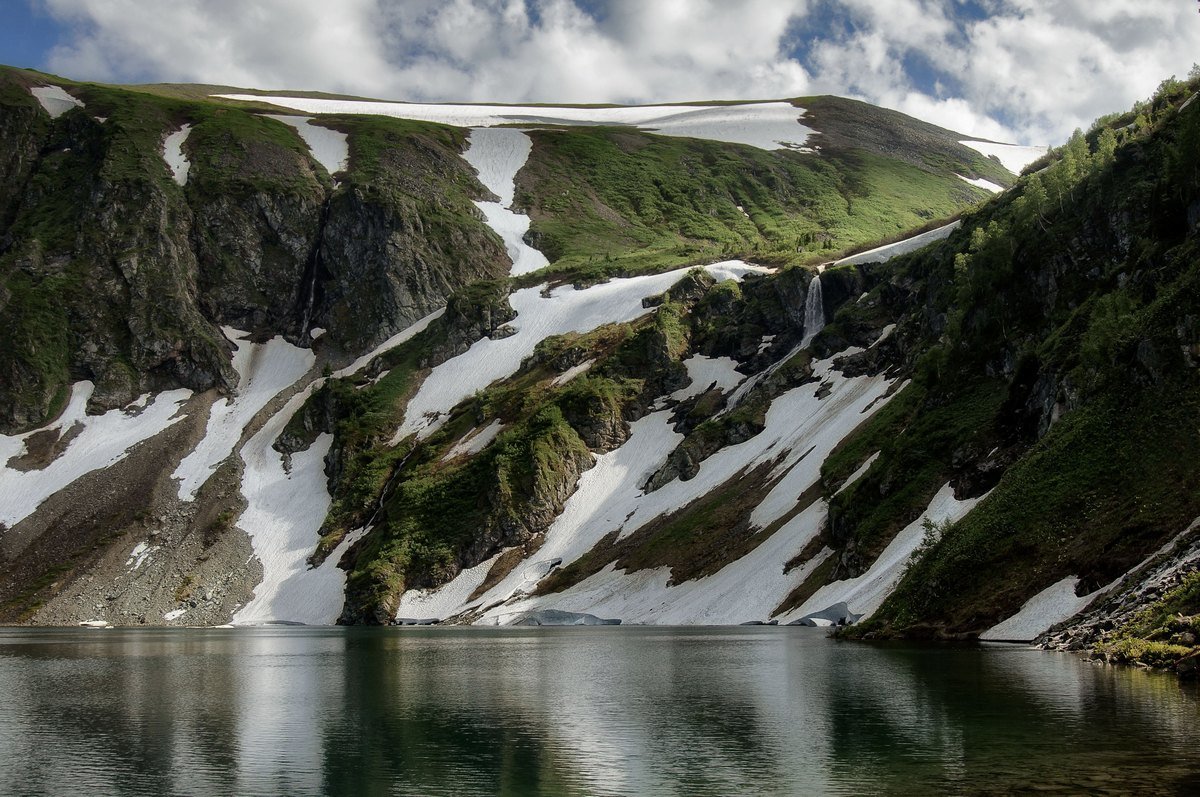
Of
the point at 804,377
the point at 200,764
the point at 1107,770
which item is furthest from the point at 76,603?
the point at 1107,770

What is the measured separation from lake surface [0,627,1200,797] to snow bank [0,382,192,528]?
98874 millimetres

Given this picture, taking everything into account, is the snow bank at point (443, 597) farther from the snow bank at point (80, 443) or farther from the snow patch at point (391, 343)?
the snow patch at point (391, 343)

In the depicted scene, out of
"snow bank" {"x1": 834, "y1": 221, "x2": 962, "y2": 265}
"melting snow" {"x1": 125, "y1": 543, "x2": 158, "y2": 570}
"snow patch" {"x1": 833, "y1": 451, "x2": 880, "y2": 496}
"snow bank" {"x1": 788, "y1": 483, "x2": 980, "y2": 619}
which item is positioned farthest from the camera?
"snow bank" {"x1": 834, "y1": 221, "x2": 962, "y2": 265}

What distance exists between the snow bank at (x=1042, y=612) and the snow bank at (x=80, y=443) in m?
131

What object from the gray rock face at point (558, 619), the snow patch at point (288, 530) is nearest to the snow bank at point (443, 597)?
the snow patch at point (288, 530)

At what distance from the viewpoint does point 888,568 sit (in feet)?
237

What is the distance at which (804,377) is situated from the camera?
127 meters

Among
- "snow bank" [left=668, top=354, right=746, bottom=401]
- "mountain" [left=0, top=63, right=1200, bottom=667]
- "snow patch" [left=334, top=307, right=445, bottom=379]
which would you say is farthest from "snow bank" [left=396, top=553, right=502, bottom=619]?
"snow patch" [left=334, top=307, right=445, bottom=379]

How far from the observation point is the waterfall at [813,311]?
141 metres

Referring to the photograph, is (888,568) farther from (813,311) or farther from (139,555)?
(139,555)

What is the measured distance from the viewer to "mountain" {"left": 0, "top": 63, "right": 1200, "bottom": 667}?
203 ft

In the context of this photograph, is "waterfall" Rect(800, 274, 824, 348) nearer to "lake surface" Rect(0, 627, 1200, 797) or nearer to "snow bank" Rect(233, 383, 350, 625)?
"snow bank" Rect(233, 383, 350, 625)

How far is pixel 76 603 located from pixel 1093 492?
117 m

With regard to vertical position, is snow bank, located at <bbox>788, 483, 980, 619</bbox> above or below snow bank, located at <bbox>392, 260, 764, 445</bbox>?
below
